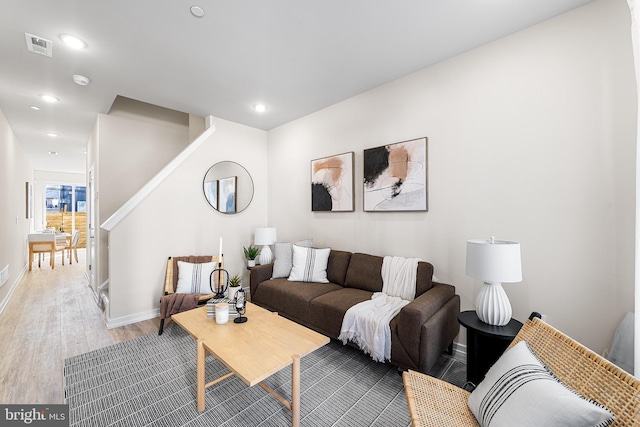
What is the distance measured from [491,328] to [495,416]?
826 mm

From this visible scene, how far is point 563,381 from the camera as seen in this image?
1.10m

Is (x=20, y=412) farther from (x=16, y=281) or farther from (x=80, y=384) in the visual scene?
(x=16, y=281)

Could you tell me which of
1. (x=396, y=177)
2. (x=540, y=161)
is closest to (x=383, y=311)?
(x=396, y=177)

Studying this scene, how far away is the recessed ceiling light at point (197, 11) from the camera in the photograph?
1.81m

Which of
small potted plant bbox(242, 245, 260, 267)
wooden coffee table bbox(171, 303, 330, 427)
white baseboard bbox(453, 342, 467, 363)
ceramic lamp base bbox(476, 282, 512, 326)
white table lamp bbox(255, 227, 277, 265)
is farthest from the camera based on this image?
small potted plant bbox(242, 245, 260, 267)

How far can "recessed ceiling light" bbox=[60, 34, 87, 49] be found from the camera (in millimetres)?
2086

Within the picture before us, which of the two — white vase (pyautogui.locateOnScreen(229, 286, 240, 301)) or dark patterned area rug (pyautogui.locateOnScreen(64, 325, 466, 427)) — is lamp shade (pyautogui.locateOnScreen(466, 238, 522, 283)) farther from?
white vase (pyautogui.locateOnScreen(229, 286, 240, 301))

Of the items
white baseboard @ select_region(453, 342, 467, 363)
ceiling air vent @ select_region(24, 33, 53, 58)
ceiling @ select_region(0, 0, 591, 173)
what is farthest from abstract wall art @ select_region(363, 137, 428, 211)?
ceiling air vent @ select_region(24, 33, 53, 58)

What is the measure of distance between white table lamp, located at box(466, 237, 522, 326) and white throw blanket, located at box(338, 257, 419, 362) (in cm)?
64

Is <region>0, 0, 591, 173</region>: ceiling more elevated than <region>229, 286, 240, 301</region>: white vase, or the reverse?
<region>0, 0, 591, 173</region>: ceiling

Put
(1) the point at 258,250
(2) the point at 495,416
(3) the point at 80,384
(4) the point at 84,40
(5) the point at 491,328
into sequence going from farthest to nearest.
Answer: (1) the point at 258,250, (4) the point at 84,40, (3) the point at 80,384, (5) the point at 491,328, (2) the point at 495,416

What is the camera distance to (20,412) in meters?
1.65

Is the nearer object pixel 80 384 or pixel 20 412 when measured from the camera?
pixel 20 412

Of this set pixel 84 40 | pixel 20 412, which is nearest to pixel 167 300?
pixel 20 412
